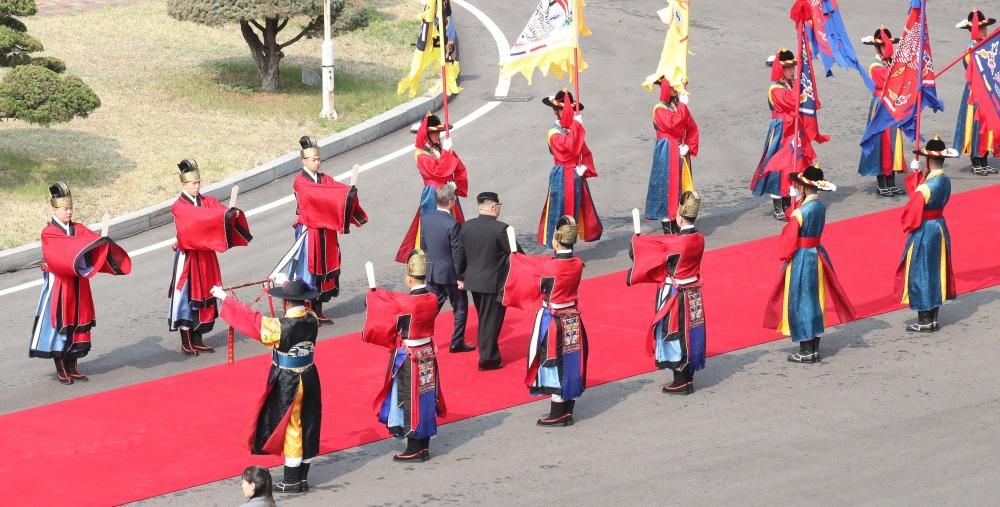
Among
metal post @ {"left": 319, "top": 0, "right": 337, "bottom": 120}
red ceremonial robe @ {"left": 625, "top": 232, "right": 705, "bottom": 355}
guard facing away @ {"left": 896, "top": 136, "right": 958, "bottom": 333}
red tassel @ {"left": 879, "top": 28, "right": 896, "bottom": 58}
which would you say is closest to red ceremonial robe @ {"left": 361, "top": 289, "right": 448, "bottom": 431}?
red ceremonial robe @ {"left": 625, "top": 232, "right": 705, "bottom": 355}

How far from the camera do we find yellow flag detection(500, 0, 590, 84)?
1584 cm

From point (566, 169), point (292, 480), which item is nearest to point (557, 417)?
point (292, 480)

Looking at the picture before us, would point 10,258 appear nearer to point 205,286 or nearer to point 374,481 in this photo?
point 205,286

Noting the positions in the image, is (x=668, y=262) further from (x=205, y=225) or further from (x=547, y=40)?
(x=547, y=40)

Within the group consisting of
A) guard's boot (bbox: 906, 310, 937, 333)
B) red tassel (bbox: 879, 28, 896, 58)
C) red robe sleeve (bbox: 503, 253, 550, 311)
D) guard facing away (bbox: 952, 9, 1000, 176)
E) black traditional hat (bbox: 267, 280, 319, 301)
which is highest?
red tassel (bbox: 879, 28, 896, 58)

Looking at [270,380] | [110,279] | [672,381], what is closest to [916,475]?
[672,381]

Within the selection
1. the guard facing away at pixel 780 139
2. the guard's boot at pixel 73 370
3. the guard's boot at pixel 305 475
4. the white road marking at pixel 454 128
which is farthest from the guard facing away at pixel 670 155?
the guard's boot at pixel 305 475

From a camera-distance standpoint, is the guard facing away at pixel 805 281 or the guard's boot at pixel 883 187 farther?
the guard's boot at pixel 883 187

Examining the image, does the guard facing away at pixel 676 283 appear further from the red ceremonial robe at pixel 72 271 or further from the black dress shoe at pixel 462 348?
the red ceremonial robe at pixel 72 271

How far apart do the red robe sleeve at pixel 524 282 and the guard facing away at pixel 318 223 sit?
2856 millimetres

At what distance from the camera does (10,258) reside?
52.5 feet

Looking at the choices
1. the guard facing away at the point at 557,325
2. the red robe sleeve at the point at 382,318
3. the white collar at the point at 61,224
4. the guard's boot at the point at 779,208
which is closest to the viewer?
the red robe sleeve at the point at 382,318

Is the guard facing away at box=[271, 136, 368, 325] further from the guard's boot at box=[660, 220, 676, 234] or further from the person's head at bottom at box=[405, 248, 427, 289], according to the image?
the guard's boot at box=[660, 220, 676, 234]

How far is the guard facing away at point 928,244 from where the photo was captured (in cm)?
1334
